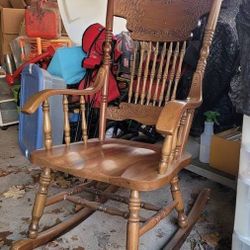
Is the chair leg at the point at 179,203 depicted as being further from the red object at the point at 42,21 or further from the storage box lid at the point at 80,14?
the red object at the point at 42,21

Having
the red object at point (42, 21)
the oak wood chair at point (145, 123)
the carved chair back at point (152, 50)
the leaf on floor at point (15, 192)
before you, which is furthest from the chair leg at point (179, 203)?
the red object at point (42, 21)

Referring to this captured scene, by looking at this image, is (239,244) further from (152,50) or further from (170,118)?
(152,50)

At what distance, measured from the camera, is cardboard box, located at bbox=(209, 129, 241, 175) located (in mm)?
1783

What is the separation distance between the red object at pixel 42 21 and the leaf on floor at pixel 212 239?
2.07 m

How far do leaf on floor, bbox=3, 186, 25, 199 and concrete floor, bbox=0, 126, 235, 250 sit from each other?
0.01 m

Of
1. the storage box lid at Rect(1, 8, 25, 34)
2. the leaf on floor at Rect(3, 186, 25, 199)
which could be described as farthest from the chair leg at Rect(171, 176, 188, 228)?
the storage box lid at Rect(1, 8, 25, 34)

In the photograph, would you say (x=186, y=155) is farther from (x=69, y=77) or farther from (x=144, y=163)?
(x=69, y=77)

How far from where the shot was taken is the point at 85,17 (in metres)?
2.42

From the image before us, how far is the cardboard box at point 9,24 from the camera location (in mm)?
3607

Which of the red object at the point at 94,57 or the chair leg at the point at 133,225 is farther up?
the red object at the point at 94,57

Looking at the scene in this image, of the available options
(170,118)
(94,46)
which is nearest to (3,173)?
(94,46)

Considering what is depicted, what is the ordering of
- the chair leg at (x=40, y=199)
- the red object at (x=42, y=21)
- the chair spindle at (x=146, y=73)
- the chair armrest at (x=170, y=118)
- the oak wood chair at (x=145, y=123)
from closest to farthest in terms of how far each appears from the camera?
1. the chair armrest at (x=170, y=118)
2. the oak wood chair at (x=145, y=123)
3. the chair leg at (x=40, y=199)
4. the chair spindle at (x=146, y=73)
5. the red object at (x=42, y=21)

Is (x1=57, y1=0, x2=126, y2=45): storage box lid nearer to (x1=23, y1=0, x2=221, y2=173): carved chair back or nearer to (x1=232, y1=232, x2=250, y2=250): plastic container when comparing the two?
(x1=23, y1=0, x2=221, y2=173): carved chair back

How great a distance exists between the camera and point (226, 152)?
182 cm
